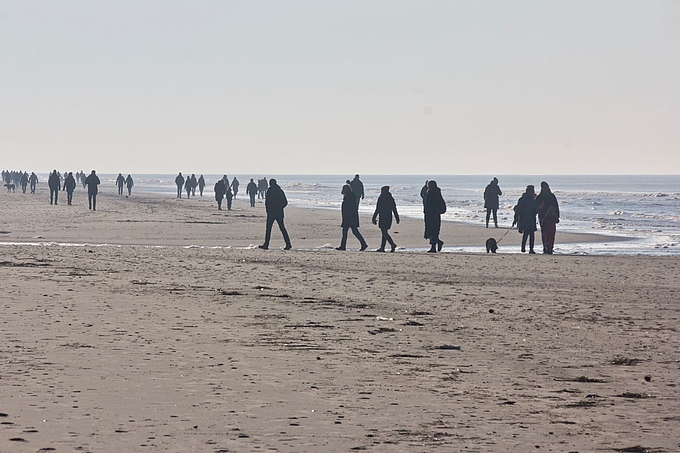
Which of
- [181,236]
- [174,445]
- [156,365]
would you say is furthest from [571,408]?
[181,236]

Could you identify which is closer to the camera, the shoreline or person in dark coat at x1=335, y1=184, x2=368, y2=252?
person in dark coat at x1=335, y1=184, x2=368, y2=252

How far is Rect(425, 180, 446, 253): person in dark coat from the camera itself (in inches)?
888

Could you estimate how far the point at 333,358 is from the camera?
28.0 feet

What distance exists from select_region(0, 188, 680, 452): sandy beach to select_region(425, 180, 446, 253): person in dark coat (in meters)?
4.96

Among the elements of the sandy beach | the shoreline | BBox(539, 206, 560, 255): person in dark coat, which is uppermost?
BBox(539, 206, 560, 255): person in dark coat

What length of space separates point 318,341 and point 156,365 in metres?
1.91

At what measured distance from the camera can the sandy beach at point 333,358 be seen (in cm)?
604

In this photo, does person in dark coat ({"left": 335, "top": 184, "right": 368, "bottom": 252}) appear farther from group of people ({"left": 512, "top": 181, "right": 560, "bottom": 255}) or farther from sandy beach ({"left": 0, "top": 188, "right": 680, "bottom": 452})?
sandy beach ({"left": 0, "top": 188, "right": 680, "bottom": 452})

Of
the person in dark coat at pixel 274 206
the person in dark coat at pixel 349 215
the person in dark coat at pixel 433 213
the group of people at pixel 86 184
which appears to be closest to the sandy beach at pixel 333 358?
the person in dark coat at pixel 433 213

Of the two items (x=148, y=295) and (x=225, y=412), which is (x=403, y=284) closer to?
(x=148, y=295)

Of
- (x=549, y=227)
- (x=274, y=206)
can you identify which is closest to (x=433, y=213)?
(x=549, y=227)

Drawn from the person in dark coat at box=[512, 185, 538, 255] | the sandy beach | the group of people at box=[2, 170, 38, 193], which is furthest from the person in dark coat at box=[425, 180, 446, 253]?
the group of people at box=[2, 170, 38, 193]

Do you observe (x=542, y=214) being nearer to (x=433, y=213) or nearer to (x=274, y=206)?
(x=433, y=213)

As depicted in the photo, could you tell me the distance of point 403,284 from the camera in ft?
49.2
